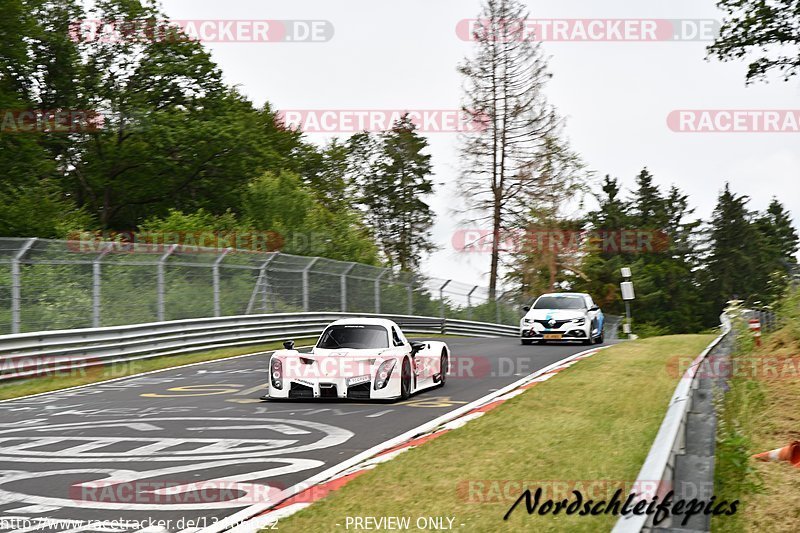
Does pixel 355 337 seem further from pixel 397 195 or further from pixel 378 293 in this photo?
pixel 397 195

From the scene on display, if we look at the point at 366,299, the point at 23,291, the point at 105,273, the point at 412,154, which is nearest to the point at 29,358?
the point at 23,291

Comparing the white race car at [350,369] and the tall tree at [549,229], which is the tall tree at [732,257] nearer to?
the tall tree at [549,229]

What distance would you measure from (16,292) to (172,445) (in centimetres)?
894

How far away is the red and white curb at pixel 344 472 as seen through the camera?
6.00m

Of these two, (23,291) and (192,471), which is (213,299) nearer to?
(23,291)

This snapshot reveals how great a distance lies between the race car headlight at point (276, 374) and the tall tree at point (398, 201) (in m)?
63.0

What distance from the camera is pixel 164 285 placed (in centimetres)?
2172

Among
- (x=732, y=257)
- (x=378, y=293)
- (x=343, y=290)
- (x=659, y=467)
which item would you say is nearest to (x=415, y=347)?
(x=659, y=467)

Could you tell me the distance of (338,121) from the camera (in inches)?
955

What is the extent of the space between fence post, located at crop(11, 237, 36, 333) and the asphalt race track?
1.97 m

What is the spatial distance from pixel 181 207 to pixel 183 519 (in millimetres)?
43245

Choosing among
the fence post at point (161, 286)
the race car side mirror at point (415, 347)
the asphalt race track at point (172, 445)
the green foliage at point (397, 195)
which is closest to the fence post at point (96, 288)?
the fence post at point (161, 286)

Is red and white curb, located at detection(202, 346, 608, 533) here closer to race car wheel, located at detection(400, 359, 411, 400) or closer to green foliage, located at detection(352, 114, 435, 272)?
race car wheel, located at detection(400, 359, 411, 400)

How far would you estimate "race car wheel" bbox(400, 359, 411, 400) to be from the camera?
41.3 ft
